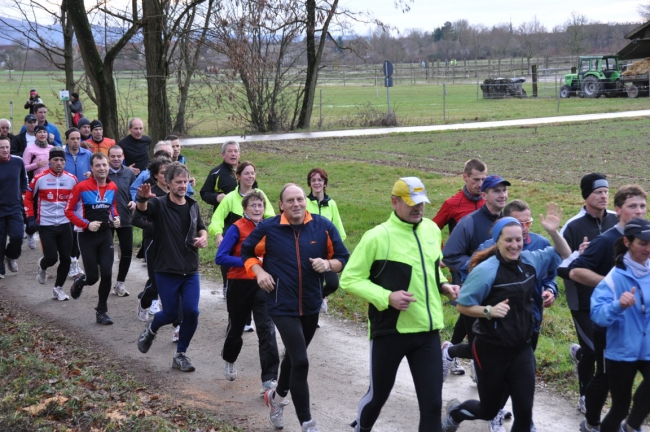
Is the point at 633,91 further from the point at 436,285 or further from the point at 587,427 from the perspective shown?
the point at 436,285

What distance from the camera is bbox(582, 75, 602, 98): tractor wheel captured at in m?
47.2

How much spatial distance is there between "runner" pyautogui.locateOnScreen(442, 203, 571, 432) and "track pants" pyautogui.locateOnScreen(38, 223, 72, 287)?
272 inches

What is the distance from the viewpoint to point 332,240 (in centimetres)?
621

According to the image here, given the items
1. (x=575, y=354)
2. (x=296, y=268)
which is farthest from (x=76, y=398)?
(x=575, y=354)

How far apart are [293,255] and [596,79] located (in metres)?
45.2

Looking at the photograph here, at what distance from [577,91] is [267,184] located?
34208mm

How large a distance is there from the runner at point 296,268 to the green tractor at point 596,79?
4416cm

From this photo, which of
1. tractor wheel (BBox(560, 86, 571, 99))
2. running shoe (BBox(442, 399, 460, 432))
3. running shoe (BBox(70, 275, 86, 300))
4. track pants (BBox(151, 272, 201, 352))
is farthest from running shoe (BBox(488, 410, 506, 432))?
tractor wheel (BBox(560, 86, 571, 99))

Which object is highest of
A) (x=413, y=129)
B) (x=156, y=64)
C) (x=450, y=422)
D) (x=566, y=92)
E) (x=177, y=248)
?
(x=156, y=64)

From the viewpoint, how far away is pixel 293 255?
20.0 ft

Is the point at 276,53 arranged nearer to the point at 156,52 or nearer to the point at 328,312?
the point at 156,52

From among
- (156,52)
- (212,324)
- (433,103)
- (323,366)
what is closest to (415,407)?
(323,366)

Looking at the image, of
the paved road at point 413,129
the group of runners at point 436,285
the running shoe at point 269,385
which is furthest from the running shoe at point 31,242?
the paved road at point 413,129

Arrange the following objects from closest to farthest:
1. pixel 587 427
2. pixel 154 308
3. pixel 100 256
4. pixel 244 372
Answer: pixel 587 427 < pixel 244 372 < pixel 100 256 < pixel 154 308
